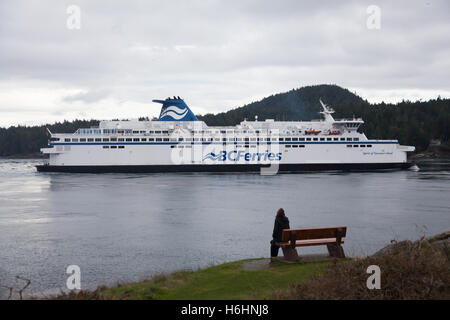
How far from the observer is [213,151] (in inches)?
2152

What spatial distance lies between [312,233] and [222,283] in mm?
2574

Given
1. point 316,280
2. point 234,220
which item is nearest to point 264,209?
point 234,220

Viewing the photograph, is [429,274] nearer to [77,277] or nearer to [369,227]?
[77,277]

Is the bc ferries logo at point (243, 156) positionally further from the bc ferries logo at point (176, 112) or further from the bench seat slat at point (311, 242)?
the bench seat slat at point (311, 242)

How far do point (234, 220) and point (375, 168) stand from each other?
4085 centimetres

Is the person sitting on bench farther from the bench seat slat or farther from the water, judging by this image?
the water

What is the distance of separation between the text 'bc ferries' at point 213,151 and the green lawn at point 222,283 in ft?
147

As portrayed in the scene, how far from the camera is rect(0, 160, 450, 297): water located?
37.2ft

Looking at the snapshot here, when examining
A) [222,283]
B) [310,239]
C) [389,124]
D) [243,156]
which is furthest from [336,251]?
[389,124]

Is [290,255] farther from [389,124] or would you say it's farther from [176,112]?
[389,124]

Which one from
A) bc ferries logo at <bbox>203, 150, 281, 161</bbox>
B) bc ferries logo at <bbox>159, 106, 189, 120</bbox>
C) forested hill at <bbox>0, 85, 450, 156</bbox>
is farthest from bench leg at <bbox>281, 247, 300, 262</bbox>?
forested hill at <bbox>0, 85, 450, 156</bbox>

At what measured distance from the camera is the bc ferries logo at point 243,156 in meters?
53.9

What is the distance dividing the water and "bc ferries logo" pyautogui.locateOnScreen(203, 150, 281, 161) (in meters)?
21.9
